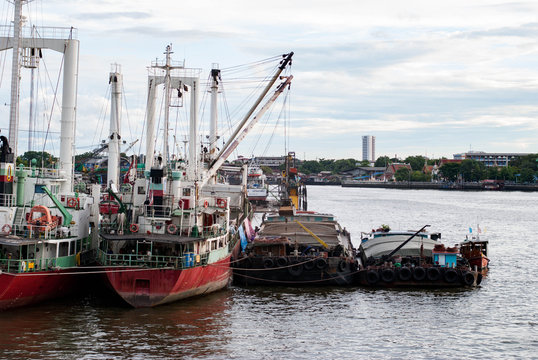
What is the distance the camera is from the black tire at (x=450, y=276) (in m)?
42.4

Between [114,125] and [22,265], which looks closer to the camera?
[22,265]

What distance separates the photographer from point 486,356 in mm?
29656

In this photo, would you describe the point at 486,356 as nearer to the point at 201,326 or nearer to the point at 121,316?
the point at 201,326

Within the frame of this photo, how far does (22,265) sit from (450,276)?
27228 millimetres

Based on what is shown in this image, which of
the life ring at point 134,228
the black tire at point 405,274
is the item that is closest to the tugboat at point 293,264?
the black tire at point 405,274

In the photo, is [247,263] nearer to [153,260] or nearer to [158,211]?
[158,211]

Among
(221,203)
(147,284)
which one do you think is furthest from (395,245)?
(147,284)

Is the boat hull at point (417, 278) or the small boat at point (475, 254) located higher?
the small boat at point (475, 254)

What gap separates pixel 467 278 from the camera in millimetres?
42688

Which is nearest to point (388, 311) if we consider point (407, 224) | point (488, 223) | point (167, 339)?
point (167, 339)

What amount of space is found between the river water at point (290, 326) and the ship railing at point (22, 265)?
2445 millimetres

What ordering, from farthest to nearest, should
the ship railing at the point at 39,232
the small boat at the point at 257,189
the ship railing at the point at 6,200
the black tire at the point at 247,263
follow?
the small boat at the point at 257,189 < the black tire at the point at 247,263 < the ship railing at the point at 6,200 < the ship railing at the point at 39,232

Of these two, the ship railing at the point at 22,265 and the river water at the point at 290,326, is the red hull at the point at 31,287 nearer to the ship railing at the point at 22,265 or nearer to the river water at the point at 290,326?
the ship railing at the point at 22,265

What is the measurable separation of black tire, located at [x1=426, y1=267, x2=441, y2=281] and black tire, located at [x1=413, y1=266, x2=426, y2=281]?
0.27m
